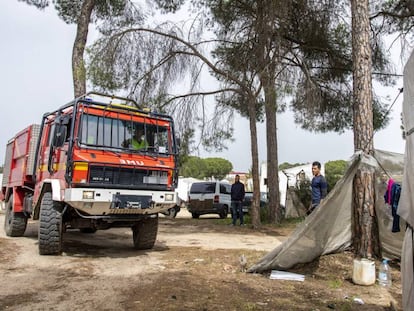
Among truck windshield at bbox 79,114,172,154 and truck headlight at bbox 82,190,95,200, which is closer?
truck headlight at bbox 82,190,95,200

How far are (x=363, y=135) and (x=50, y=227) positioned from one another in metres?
5.50

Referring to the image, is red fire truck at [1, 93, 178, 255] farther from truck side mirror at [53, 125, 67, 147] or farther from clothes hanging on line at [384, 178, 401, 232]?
clothes hanging on line at [384, 178, 401, 232]

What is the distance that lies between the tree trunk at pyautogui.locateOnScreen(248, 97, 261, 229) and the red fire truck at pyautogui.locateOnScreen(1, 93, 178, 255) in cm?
504

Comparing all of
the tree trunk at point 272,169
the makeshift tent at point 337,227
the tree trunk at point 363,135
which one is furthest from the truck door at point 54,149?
the tree trunk at point 272,169

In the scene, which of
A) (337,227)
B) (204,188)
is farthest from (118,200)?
(204,188)

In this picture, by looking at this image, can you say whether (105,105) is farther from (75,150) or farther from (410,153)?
(410,153)

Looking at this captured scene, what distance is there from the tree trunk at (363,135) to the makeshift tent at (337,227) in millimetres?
118

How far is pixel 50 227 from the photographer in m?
7.05

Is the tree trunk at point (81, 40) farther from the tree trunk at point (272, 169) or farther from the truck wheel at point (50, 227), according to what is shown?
the tree trunk at point (272, 169)

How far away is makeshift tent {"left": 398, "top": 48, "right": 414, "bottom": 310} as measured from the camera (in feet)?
9.25

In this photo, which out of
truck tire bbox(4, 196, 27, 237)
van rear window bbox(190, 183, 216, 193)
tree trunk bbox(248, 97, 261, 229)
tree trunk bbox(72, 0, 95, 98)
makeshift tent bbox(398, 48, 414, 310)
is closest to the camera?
makeshift tent bbox(398, 48, 414, 310)

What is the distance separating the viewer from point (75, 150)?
687 cm

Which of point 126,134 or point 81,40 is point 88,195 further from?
point 81,40

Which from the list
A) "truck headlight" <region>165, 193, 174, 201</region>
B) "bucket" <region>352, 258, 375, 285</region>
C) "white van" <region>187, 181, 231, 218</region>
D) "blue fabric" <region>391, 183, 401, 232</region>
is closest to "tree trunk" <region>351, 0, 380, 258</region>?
"blue fabric" <region>391, 183, 401, 232</region>
